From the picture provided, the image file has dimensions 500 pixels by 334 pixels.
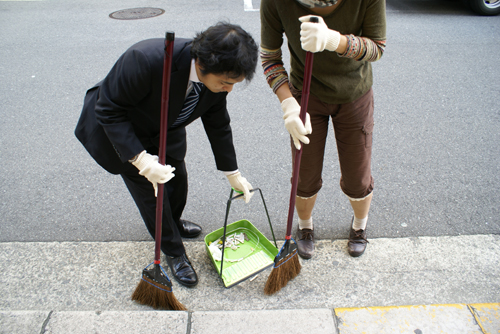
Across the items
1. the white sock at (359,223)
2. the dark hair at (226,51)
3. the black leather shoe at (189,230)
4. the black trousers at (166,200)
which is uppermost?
the dark hair at (226,51)

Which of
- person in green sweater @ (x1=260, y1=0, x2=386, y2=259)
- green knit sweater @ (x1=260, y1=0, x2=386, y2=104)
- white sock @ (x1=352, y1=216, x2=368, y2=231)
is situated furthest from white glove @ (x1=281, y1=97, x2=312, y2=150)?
white sock @ (x1=352, y1=216, x2=368, y2=231)

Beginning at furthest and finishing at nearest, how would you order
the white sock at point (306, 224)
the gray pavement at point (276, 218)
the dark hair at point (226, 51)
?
the white sock at point (306, 224) → the gray pavement at point (276, 218) → the dark hair at point (226, 51)

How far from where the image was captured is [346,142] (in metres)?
2.10

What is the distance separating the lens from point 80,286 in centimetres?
227

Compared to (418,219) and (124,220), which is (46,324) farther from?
(418,219)

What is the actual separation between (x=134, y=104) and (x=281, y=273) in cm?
122

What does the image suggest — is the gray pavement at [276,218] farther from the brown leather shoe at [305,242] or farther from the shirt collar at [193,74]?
the shirt collar at [193,74]

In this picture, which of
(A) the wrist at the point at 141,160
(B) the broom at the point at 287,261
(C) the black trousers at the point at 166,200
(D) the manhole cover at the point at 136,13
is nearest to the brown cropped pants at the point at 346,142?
(B) the broom at the point at 287,261

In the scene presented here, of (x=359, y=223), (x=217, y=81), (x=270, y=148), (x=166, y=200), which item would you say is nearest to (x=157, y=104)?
(x=217, y=81)

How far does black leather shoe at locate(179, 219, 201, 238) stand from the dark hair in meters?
1.37

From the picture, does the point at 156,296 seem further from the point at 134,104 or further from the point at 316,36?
the point at 316,36

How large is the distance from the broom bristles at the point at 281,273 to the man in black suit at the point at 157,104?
43cm

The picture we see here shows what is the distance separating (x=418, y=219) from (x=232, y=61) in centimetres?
193

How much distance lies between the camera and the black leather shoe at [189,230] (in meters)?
2.62
